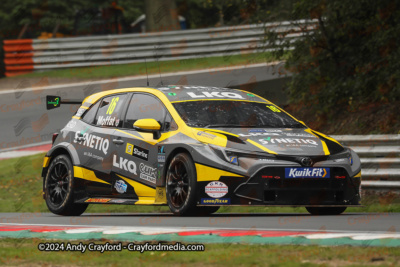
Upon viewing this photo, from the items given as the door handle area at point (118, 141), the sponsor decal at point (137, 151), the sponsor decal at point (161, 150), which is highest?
the door handle area at point (118, 141)

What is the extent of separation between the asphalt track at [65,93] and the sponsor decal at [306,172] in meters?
8.86

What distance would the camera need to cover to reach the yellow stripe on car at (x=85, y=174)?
412 inches

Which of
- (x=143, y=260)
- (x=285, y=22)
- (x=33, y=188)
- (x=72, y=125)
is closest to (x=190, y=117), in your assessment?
(x=72, y=125)

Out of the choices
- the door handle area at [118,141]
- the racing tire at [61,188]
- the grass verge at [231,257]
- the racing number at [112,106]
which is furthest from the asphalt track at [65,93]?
the grass verge at [231,257]

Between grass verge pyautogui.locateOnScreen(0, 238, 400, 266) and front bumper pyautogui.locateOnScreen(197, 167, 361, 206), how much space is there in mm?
2509

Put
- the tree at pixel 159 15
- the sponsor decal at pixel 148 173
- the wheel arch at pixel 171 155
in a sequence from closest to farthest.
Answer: the wheel arch at pixel 171 155
the sponsor decal at pixel 148 173
the tree at pixel 159 15

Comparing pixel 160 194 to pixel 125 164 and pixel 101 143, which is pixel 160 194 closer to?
pixel 125 164

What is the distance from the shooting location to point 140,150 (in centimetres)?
980

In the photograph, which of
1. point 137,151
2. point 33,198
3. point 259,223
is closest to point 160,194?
point 137,151

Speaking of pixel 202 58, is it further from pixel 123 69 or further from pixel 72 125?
pixel 72 125

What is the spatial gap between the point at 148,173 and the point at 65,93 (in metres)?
13.6

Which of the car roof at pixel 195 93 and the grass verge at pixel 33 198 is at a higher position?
the car roof at pixel 195 93

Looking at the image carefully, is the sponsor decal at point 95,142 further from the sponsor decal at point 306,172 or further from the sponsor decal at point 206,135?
the sponsor decal at point 306,172

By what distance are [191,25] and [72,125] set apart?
36.7 metres
